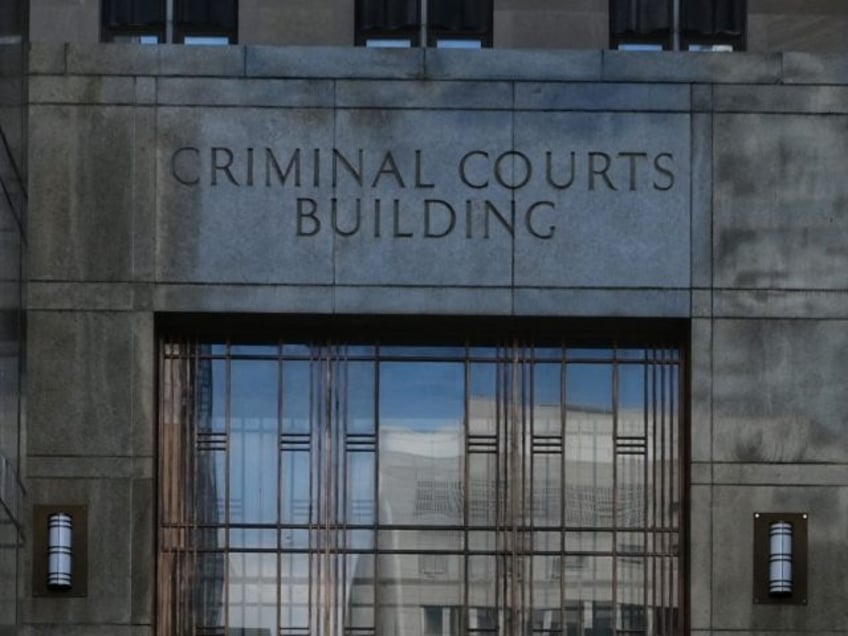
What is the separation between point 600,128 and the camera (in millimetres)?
20203

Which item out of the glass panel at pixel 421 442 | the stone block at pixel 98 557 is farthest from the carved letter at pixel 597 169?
the stone block at pixel 98 557

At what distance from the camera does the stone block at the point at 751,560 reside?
19719 mm

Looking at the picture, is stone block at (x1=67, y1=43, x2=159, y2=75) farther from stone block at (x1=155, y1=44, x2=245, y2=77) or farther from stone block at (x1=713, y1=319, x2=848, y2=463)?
stone block at (x1=713, y1=319, x2=848, y2=463)

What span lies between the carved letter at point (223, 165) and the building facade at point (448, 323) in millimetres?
21

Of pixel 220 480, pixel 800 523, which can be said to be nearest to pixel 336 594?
pixel 220 480

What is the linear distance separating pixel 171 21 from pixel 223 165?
5.26ft

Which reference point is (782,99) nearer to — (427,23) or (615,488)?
(427,23)

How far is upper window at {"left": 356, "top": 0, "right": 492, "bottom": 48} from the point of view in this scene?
20.7 meters

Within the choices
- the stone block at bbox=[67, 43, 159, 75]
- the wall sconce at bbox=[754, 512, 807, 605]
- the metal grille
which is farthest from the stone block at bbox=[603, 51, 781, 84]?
the stone block at bbox=[67, 43, 159, 75]

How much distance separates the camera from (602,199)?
66.2 ft

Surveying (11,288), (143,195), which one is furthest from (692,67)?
(11,288)

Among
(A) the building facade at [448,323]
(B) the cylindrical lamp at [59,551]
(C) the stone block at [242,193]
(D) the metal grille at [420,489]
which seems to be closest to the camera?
(B) the cylindrical lamp at [59,551]

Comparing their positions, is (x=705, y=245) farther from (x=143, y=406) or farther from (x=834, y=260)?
(x=143, y=406)

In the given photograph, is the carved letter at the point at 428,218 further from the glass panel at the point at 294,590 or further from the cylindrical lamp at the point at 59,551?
the cylindrical lamp at the point at 59,551
